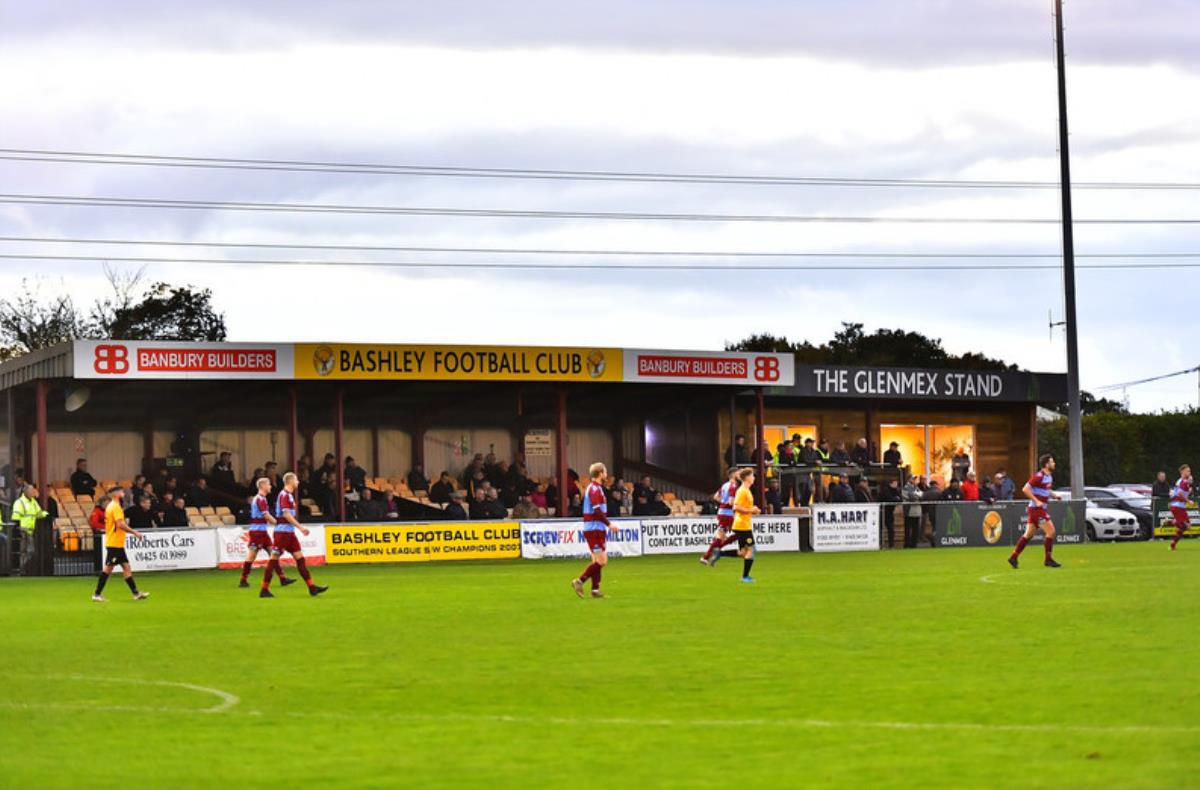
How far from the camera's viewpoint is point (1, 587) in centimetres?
3359

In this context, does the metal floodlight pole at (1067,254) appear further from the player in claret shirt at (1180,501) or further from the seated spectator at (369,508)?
the seated spectator at (369,508)

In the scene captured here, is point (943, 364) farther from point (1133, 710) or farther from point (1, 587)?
point (1133, 710)

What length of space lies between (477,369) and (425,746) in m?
33.6

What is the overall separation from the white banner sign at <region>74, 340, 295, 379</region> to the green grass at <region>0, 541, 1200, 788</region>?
571 inches

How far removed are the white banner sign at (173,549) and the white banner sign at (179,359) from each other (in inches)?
187

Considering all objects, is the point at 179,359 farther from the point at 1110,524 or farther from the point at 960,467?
the point at 1110,524

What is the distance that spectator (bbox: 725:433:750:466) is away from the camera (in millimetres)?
48375

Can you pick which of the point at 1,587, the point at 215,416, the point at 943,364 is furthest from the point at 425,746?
the point at 943,364

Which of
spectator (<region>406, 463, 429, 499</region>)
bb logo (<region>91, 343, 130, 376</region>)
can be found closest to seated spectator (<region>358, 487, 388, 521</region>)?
spectator (<region>406, 463, 429, 499</region>)

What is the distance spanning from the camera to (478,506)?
4369 centimetres

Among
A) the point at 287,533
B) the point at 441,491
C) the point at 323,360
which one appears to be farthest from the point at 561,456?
the point at 287,533

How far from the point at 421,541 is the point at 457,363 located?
5.45 metres

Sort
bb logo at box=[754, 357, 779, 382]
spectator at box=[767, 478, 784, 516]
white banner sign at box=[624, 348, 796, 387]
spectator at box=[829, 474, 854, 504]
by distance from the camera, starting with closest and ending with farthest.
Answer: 1. white banner sign at box=[624, 348, 796, 387]
2. spectator at box=[767, 478, 784, 516]
3. spectator at box=[829, 474, 854, 504]
4. bb logo at box=[754, 357, 779, 382]

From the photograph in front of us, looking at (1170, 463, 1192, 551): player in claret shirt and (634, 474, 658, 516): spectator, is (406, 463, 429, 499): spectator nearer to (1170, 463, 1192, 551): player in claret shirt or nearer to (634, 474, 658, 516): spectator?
(634, 474, 658, 516): spectator
